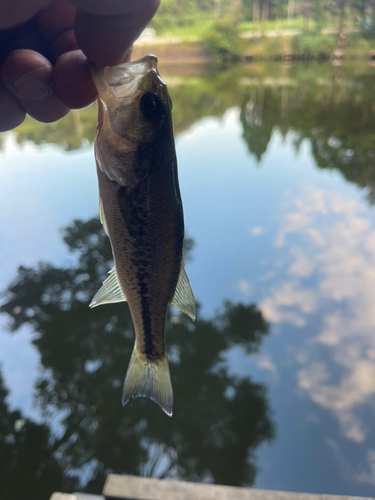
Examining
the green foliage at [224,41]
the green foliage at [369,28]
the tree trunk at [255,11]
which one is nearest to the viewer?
the green foliage at [369,28]

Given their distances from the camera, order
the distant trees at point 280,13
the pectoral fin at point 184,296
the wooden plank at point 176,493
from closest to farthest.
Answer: the pectoral fin at point 184,296 → the wooden plank at point 176,493 → the distant trees at point 280,13

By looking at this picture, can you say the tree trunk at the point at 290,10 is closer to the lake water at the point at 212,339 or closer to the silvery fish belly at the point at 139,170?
the lake water at the point at 212,339

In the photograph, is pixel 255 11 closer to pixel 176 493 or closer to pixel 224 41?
pixel 224 41

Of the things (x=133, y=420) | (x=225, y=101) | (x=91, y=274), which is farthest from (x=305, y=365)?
(x=225, y=101)

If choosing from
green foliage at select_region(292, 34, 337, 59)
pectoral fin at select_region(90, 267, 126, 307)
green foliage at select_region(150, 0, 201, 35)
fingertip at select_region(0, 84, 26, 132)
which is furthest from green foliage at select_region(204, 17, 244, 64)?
pectoral fin at select_region(90, 267, 126, 307)

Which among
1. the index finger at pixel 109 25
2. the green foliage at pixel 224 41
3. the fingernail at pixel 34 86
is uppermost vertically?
the index finger at pixel 109 25

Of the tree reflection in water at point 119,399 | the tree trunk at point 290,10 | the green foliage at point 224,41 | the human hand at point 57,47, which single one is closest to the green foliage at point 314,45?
the tree trunk at point 290,10

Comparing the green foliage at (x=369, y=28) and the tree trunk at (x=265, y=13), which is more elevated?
the tree trunk at (x=265, y=13)
